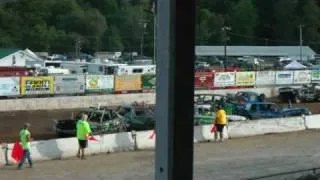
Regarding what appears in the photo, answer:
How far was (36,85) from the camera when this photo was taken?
4141 cm

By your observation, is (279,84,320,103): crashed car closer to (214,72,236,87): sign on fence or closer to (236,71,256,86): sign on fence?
(236,71,256,86): sign on fence

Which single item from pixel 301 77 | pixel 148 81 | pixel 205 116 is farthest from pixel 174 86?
pixel 301 77

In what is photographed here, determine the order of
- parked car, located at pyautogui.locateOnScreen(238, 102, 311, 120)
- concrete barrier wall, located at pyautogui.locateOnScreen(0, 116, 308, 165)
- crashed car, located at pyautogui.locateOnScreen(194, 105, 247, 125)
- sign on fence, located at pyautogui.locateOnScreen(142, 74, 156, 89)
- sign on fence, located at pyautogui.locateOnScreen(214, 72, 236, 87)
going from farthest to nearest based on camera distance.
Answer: sign on fence, located at pyautogui.locateOnScreen(214, 72, 236, 87) → sign on fence, located at pyautogui.locateOnScreen(142, 74, 156, 89) → parked car, located at pyautogui.locateOnScreen(238, 102, 311, 120) → crashed car, located at pyautogui.locateOnScreen(194, 105, 247, 125) → concrete barrier wall, located at pyautogui.locateOnScreen(0, 116, 308, 165)

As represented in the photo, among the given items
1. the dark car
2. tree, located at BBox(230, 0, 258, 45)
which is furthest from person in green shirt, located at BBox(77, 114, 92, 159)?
tree, located at BBox(230, 0, 258, 45)

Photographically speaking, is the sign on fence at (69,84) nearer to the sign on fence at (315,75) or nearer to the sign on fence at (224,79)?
the sign on fence at (224,79)

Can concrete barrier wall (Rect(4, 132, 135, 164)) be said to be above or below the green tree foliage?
below

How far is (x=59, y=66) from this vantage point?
8344 cm

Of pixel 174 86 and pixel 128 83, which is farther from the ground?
pixel 174 86

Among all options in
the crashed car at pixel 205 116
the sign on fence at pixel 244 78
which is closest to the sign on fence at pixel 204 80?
the sign on fence at pixel 244 78

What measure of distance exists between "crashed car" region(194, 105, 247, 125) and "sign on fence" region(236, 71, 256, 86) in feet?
63.6

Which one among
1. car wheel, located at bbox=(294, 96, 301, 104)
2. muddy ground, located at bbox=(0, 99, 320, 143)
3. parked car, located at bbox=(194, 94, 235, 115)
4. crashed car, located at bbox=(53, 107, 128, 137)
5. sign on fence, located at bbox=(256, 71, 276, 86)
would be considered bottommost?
muddy ground, located at bbox=(0, 99, 320, 143)

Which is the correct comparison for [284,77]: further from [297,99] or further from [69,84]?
[69,84]

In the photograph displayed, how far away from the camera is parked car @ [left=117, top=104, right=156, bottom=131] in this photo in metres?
29.8

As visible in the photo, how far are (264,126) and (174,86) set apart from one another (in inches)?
976
